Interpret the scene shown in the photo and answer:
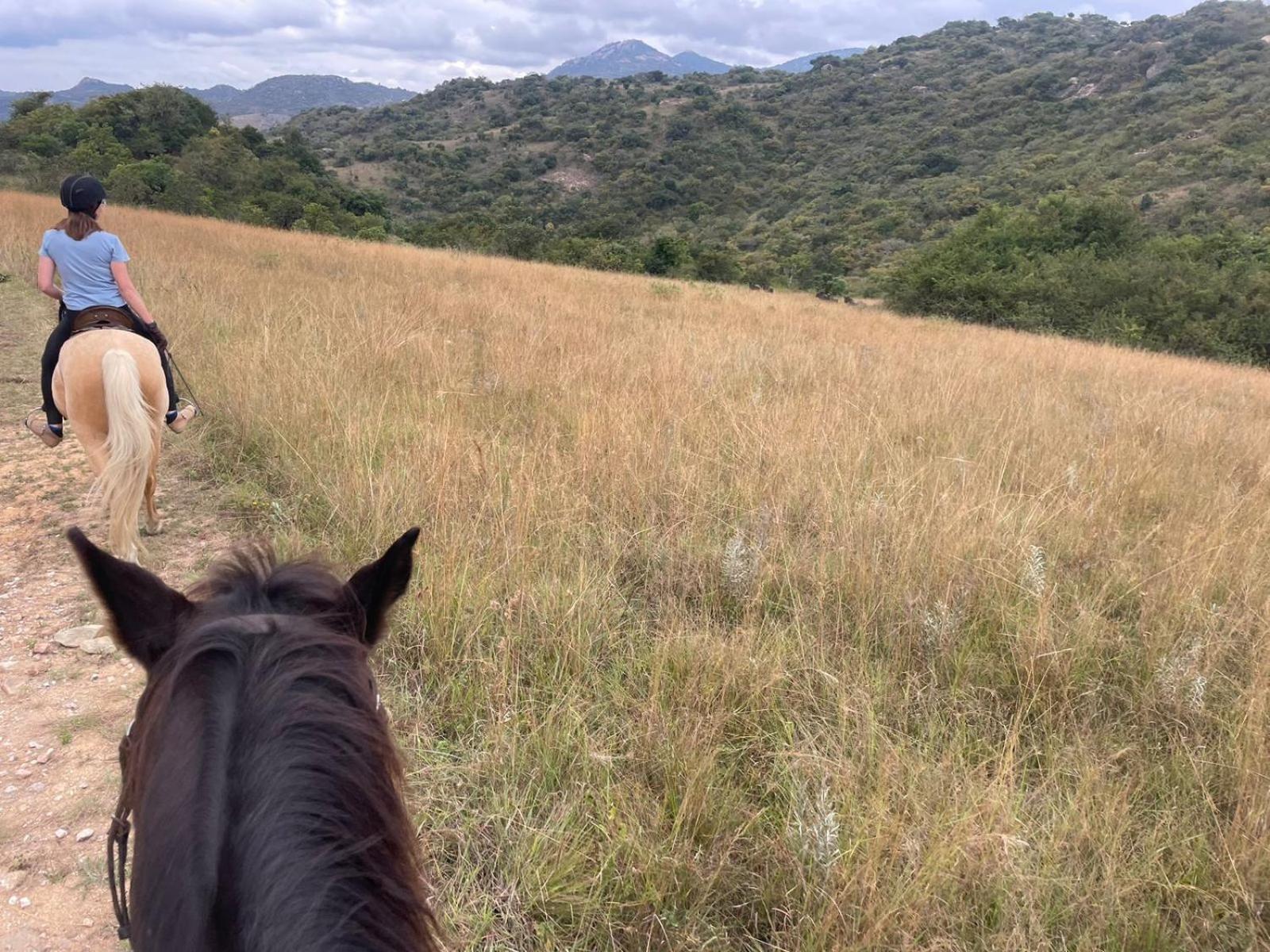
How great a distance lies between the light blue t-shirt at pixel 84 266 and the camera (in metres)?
3.56

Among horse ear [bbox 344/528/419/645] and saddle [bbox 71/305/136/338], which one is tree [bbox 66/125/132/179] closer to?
saddle [bbox 71/305/136/338]

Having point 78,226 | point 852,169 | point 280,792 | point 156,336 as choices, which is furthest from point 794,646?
point 852,169

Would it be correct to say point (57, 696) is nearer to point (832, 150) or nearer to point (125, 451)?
point (125, 451)

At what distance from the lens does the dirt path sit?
1694 millimetres

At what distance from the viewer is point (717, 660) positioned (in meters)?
2.20

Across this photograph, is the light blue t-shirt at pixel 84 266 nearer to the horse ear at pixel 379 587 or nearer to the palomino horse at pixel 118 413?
the palomino horse at pixel 118 413

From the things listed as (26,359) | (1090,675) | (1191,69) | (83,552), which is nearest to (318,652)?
(83,552)

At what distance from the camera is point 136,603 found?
964 mm

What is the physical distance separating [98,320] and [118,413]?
26.9 inches

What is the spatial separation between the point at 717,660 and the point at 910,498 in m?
1.67

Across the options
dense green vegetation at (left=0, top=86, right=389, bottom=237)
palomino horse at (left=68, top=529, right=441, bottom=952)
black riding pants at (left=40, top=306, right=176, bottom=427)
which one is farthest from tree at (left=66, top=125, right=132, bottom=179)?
palomino horse at (left=68, top=529, right=441, bottom=952)

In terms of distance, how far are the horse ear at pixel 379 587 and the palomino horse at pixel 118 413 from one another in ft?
8.88

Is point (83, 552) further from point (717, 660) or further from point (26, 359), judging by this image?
point (26, 359)

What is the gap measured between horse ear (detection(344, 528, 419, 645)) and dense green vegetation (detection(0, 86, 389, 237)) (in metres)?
22.4
